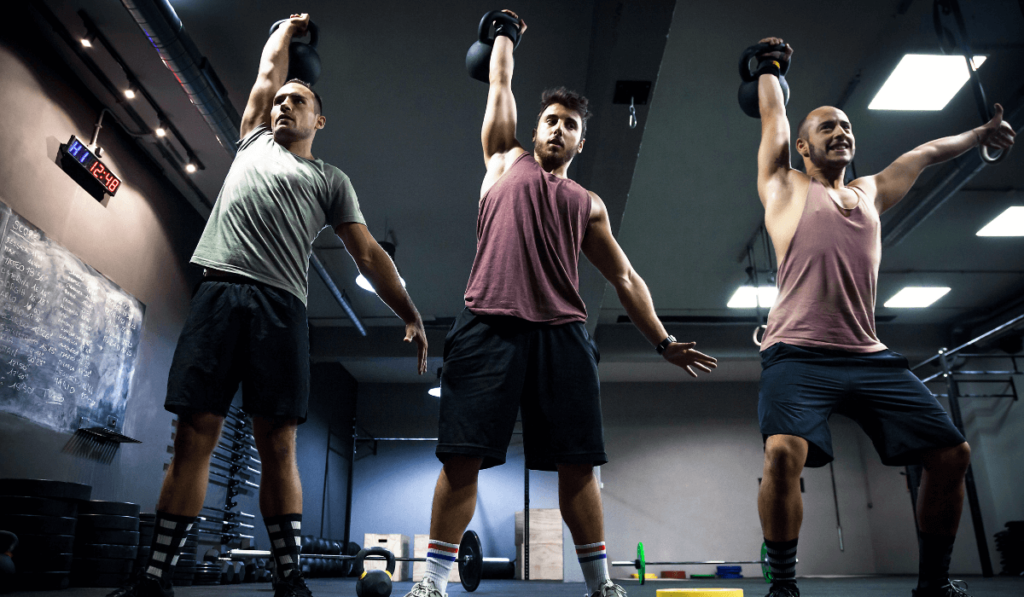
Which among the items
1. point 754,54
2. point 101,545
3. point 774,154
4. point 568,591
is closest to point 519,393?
point 774,154

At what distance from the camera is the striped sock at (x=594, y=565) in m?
1.45

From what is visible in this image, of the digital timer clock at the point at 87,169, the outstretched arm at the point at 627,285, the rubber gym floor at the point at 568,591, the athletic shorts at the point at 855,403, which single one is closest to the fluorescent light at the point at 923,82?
the rubber gym floor at the point at 568,591

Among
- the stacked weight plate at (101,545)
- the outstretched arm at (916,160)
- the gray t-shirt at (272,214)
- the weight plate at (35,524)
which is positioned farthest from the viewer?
the stacked weight plate at (101,545)

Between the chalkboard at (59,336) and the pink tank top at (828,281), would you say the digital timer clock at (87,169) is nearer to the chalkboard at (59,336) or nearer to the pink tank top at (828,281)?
the chalkboard at (59,336)

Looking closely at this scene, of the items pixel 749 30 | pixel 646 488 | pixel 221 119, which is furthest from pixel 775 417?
pixel 646 488

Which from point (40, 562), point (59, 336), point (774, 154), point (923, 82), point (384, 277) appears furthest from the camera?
point (923, 82)

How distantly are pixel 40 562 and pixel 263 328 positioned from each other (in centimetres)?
221

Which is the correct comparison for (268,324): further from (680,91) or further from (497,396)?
(680,91)

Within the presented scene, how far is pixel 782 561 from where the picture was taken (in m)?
1.66

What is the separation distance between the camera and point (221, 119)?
13.5ft

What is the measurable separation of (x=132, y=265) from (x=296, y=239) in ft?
11.8

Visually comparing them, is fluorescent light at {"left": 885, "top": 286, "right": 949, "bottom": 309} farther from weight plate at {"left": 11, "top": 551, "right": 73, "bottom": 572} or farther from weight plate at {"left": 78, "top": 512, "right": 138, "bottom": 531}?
weight plate at {"left": 11, "top": 551, "right": 73, "bottom": 572}

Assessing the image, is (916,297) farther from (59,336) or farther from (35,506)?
(35,506)

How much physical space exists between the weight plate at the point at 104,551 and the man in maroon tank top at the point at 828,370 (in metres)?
3.40
